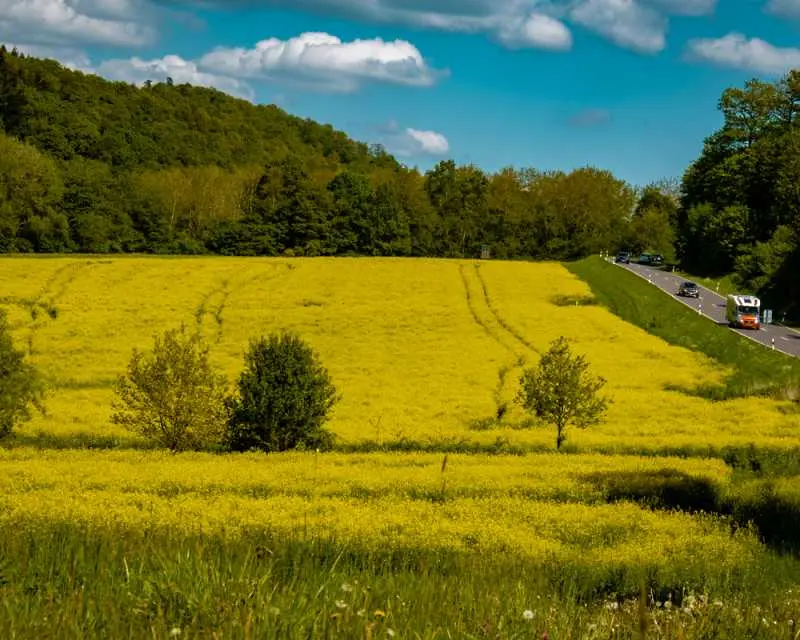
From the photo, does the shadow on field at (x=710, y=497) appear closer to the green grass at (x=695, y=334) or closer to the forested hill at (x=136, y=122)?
the green grass at (x=695, y=334)

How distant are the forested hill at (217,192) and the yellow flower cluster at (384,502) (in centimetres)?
8256

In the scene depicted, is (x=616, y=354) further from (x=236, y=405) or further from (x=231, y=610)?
(x=231, y=610)

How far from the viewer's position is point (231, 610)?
12.1 ft

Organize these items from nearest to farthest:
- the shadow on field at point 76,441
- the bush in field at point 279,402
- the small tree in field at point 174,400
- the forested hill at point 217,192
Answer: the small tree in field at point 174,400
the bush in field at point 279,402
the shadow on field at point 76,441
the forested hill at point 217,192

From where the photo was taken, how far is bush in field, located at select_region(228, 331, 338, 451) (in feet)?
91.5

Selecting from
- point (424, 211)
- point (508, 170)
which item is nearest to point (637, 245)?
point (508, 170)

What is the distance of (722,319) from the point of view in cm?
6738

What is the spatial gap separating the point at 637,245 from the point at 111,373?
140477mm

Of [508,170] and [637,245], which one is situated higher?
[508,170]

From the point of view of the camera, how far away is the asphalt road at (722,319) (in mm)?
56281

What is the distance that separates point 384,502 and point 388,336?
37432 millimetres

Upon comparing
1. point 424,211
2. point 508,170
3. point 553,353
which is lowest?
point 553,353

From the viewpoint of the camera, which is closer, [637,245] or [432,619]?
[432,619]

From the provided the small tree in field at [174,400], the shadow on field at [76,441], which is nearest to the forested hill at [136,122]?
the shadow on field at [76,441]
